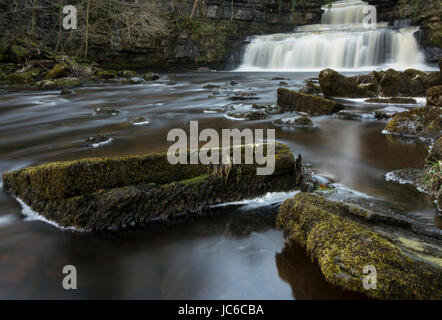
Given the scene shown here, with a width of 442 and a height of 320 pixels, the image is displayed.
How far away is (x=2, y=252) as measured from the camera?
270 cm

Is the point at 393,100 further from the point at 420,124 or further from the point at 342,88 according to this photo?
the point at 420,124

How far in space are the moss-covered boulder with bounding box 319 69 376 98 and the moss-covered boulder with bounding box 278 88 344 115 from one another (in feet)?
7.31

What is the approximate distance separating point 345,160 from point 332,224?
2.91 metres

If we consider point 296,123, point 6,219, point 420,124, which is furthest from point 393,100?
point 6,219

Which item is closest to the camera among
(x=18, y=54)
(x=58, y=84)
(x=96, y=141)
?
(x=96, y=141)

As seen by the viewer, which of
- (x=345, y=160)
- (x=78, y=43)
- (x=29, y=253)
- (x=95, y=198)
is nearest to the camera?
(x=29, y=253)

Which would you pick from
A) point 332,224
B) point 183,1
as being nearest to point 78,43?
point 183,1

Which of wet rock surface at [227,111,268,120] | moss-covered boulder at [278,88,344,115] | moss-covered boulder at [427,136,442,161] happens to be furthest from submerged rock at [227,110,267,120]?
moss-covered boulder at [427,136,442,161]

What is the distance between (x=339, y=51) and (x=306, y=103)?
657 inches

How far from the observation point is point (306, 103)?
8.46m

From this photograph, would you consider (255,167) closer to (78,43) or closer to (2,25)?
(2,25)

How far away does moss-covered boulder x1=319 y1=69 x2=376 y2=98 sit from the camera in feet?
33.8

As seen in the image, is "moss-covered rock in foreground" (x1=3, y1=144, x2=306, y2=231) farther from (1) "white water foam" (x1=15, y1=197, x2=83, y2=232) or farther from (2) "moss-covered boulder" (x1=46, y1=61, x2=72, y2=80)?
(2) "moss-covered boulder" (x1=46, y1=61, x2=72, y2=80)

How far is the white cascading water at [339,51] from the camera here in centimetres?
2134
